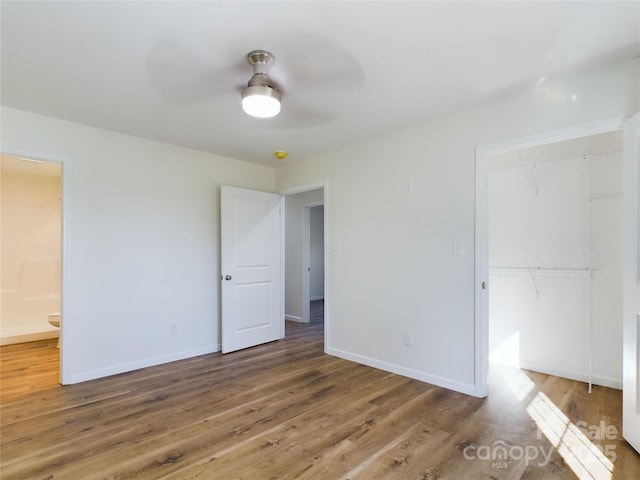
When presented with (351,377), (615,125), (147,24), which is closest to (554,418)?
(351,377)

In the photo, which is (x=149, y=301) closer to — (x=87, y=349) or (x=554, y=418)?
(x=87, y=349)

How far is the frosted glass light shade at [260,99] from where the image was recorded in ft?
6.70

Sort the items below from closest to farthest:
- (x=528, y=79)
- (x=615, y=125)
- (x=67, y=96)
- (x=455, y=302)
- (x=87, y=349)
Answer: (x=615, y=125), (x=528, y=79), (x=67, y=96), (x=455, y=302), (x=87, y=349)

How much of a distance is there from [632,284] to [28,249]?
6424 mm

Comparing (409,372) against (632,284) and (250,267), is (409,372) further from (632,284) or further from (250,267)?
(250,267)

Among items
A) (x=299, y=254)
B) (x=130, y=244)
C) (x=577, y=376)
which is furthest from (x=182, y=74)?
(x=577, y=376)

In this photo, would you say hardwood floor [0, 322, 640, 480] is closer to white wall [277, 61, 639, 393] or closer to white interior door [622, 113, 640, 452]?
white interior door [622, 113, 640, 452]

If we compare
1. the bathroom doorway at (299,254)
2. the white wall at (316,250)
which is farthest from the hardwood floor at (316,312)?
the white wall at (316,250)

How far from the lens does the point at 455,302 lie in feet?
9.30

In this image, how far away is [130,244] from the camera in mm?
3379

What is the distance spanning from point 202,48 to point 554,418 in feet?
10.8

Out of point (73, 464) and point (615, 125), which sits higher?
point (615, 125)

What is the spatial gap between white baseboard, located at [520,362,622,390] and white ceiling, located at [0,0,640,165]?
8.14 ft

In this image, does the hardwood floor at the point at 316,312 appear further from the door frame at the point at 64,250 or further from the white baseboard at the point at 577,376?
the door frame at the point at 64,250
